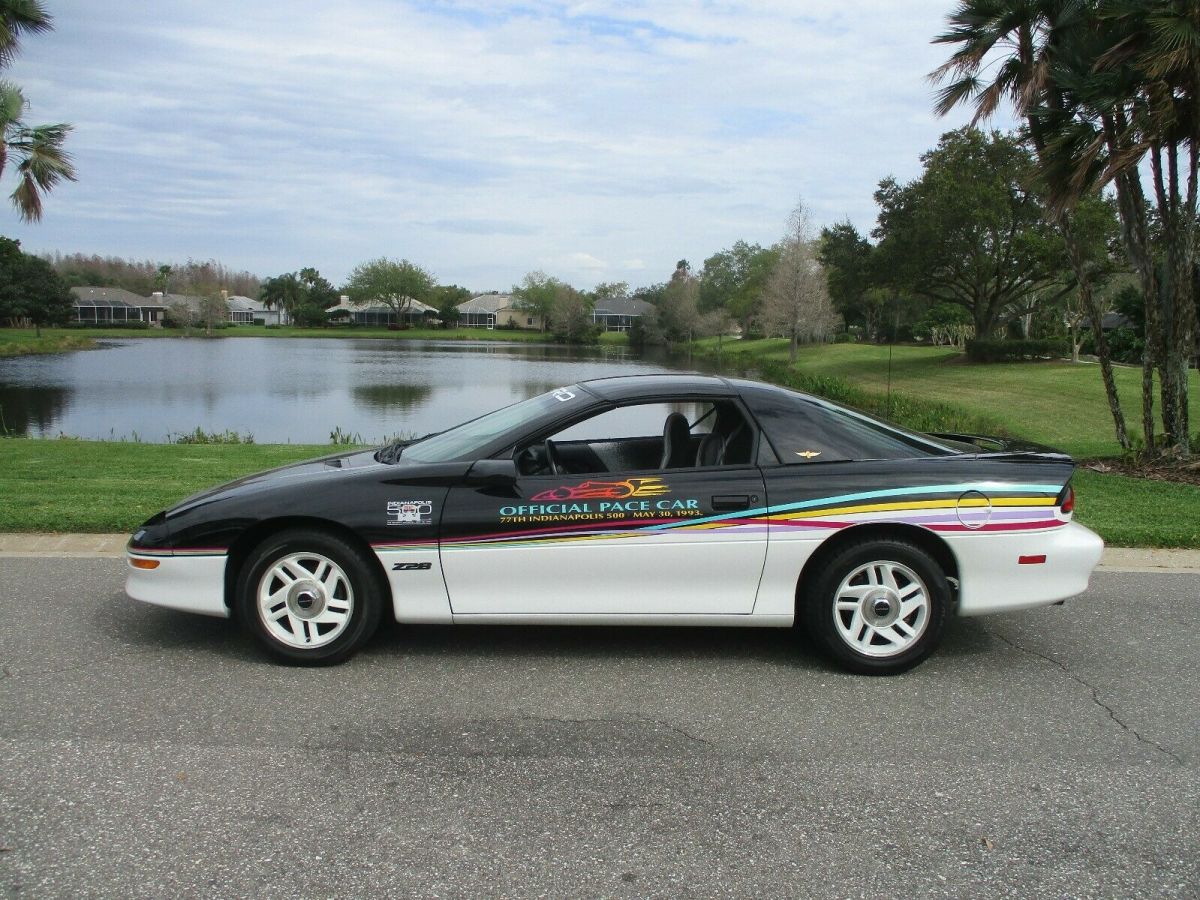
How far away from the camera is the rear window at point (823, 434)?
479cm

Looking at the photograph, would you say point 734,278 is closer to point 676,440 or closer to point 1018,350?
point 1018,350

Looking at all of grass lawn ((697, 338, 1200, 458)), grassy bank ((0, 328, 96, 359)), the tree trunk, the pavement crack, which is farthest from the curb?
grassy bank ((0, 328, 96, 359))

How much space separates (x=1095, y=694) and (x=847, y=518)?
141 centimetres

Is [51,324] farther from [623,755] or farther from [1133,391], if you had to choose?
[623,755]

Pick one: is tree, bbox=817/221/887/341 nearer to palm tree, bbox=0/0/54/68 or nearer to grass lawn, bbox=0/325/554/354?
palm tree, bbox=0/0/54/68

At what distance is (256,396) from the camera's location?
97.3 ft

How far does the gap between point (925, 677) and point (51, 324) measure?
97.9m

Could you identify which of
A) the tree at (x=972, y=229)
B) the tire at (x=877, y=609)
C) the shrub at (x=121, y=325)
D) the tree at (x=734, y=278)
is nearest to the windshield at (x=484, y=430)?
the tire at (x=877, y=609)

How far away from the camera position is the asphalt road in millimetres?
2914

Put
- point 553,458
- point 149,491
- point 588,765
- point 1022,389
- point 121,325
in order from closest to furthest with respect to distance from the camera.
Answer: point 588,765
point 553,458
point 149,491
point 1022,389
point 121,325

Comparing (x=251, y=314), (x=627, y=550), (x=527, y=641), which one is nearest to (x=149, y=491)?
(x=527, y=641)

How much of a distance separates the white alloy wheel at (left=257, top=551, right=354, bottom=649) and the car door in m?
0.54

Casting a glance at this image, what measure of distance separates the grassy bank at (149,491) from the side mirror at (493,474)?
4.17 m

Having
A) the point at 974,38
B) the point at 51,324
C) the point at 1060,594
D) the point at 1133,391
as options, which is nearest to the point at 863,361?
the point at 1133,391
